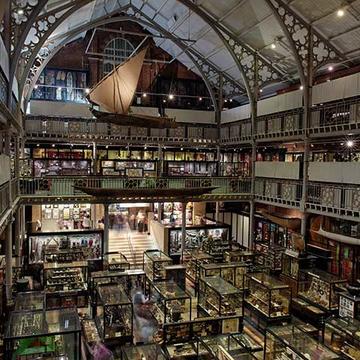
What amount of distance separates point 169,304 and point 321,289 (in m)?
5.39

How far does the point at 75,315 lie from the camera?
1009 cm

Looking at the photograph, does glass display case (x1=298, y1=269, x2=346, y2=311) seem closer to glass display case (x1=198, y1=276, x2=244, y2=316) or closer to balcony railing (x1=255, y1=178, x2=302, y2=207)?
glass display case (x1=198, y1=276, x2=244, y2=316)

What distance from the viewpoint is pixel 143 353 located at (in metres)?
9.38

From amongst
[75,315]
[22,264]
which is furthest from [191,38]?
[75,315]

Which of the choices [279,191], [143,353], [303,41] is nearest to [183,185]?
[279,191]

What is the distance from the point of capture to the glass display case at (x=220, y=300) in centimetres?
1283

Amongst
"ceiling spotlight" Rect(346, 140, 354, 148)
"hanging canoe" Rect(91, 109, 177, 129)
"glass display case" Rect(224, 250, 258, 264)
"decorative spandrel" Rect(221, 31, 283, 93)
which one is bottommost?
"glass display case" Rect(224, 250, 258, 264)

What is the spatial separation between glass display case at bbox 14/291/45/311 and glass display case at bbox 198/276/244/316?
5.06 m

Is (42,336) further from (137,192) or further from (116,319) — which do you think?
(137,192)

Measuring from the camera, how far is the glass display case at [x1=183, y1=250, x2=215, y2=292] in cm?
1734

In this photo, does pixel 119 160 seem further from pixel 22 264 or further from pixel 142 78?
pixel 22 264

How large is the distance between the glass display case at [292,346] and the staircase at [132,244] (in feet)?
36.6

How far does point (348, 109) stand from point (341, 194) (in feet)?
10.7

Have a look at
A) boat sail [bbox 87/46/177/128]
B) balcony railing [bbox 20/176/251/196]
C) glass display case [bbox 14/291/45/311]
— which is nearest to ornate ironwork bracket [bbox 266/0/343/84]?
boat sail [bbox 87/46/177/128]
